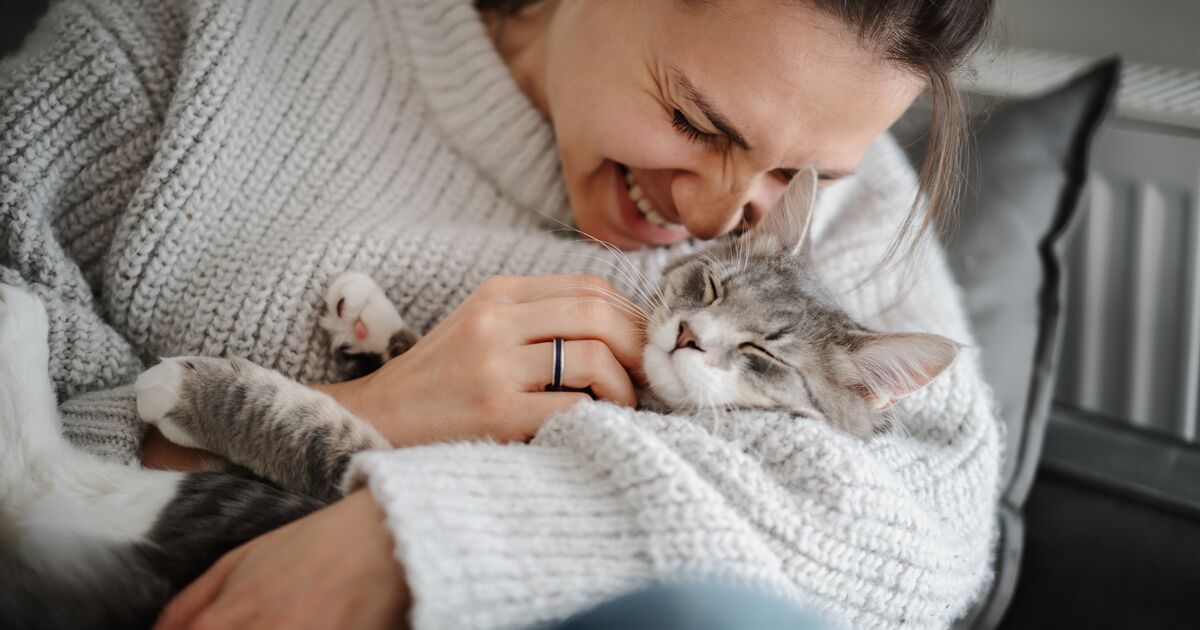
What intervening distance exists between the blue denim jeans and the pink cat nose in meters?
0.34

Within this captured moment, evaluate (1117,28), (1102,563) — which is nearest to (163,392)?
(1102,563)

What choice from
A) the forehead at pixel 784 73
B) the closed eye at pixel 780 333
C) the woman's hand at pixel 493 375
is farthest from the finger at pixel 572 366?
the forehead at pixel 784 73

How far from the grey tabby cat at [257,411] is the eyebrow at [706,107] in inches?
4.8

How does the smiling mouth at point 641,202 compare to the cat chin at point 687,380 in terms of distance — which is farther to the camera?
the smiling mouth at point 641,202

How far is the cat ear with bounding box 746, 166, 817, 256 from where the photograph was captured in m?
1.04

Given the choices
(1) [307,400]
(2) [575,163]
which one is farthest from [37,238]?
(2) [575,163]

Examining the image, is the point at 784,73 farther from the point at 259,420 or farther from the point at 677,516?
the point at 259,420

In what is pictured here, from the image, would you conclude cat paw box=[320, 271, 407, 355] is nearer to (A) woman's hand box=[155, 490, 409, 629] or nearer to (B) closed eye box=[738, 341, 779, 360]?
(A) woman's hand box=[155, 490, 409, 629]

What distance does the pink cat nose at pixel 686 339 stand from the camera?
956 millimetres

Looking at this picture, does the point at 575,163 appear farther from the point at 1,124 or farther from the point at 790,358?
the point at 1,124

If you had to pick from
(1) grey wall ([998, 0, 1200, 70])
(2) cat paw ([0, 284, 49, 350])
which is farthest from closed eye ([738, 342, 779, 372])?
(1) grey wall ([998, 0, 1200, 70])

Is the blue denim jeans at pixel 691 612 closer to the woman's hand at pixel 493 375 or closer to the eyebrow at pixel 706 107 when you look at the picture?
the woman's hand at pixel 493 375

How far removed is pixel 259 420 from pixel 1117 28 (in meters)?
2.03

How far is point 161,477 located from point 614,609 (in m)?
0.57
